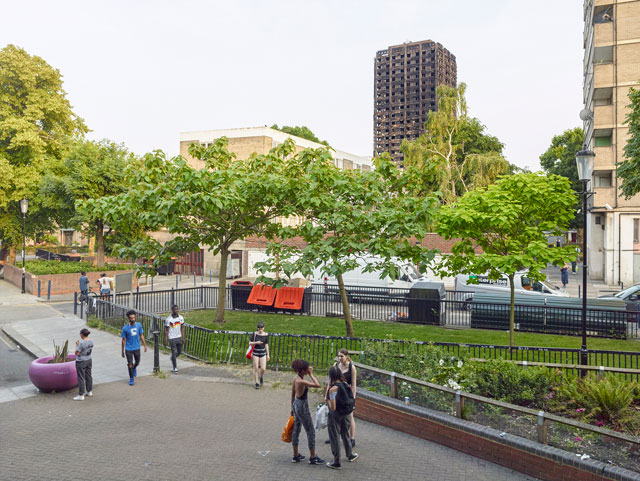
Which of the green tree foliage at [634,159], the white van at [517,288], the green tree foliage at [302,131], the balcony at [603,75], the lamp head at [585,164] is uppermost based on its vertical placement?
the green tree foliage at [302,131]

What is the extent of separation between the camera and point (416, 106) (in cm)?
17638

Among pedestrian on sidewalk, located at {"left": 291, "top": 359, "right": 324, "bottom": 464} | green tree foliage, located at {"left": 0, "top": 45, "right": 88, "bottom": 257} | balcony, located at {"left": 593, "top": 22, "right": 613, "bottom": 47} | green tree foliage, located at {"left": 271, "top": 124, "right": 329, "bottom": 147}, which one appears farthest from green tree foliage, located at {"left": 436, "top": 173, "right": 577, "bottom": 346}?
green tree foliage, located at {"left": 271, "top": 124, "right": 329, "bottom": 147}

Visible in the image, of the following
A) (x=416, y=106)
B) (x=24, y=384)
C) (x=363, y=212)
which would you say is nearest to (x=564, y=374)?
(x=363, y=212)

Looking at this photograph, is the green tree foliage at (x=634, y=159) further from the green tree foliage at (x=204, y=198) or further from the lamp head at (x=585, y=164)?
the green tree foliage at (x=204, y=198)

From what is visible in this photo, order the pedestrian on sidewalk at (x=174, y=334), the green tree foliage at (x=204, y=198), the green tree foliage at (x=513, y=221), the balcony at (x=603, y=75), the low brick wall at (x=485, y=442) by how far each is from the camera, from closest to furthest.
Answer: the low brick wall at (x=485, y=442), the pedestrian on sidewalk at (x=174, y=334), the green tree foliage at (x=513, y=221), the green tree foliage at (x=204, y=198), the balcony at (x=603, y=75)

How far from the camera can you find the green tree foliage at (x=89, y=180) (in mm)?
31062

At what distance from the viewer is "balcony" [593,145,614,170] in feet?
114

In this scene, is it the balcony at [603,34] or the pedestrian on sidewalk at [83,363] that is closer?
the pedestrian on sidewalk at [83,363]

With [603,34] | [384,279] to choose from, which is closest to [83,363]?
[384,279]

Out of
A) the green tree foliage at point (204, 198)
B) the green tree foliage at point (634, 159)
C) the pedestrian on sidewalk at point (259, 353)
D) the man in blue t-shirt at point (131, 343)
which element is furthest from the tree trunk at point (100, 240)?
the green tree foliage at point (634, 159)

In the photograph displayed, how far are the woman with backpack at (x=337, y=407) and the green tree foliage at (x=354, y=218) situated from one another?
6.33m

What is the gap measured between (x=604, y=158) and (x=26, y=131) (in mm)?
38608

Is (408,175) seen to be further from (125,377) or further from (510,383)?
(125,377)

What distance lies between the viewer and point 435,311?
1939cm
